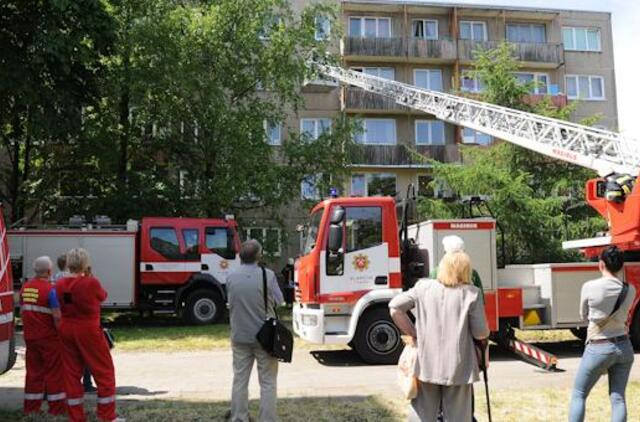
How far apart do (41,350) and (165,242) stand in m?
9.90

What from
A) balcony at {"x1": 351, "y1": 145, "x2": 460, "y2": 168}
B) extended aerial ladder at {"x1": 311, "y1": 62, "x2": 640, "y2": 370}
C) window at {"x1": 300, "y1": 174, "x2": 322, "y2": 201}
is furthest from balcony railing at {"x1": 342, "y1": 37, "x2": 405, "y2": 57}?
window at {"x1": 300, "y1": 174, "x2": 322, "y2": 201}

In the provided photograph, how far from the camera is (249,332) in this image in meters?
6.23

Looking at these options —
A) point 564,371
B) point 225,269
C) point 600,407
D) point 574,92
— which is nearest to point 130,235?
point 225,269

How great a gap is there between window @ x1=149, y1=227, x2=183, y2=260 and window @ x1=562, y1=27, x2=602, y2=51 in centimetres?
2937

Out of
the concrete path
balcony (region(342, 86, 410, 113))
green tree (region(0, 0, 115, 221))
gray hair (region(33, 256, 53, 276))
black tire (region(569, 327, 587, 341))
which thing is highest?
balcony (region(342, 86, 410, 113))

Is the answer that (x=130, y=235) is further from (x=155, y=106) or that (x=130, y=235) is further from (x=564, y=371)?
(x=564, y=371)

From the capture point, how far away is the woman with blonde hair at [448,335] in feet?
15.1

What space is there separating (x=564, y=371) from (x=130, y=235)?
11054 mm

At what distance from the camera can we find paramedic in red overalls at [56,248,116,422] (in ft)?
20.4

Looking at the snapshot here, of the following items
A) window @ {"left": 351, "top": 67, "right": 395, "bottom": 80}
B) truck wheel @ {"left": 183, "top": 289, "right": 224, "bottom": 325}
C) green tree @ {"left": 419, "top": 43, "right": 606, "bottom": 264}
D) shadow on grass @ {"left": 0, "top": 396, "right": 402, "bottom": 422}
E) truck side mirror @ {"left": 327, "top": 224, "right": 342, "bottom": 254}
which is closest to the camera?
shadow on grass @ {"left": 0, "top": 396, "right": 402, "bottom": 422}

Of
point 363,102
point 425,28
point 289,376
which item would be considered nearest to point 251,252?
point 289,376

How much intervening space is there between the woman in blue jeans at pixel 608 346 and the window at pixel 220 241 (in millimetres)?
12229

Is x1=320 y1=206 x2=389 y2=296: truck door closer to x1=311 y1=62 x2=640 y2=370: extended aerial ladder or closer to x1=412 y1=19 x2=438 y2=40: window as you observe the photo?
x1=311 y1=62 x2=640 y2=370: extended aerial ladder

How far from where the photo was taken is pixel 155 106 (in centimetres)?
2250
